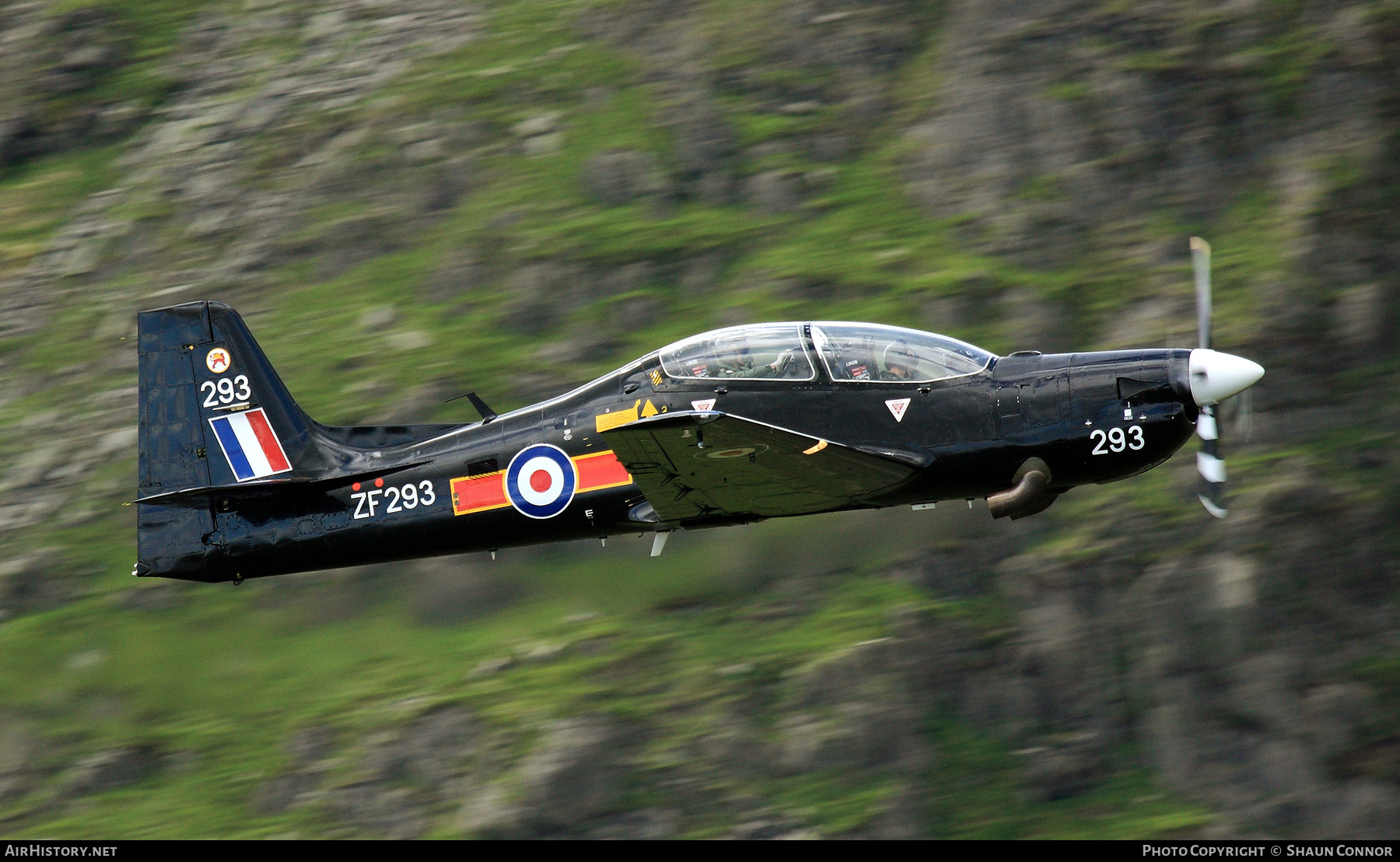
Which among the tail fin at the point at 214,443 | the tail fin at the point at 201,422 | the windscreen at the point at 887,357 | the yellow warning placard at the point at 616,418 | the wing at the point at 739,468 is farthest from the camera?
the tail fin at the point at 201,422

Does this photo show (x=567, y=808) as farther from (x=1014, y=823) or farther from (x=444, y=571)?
(x=1014, y=823)

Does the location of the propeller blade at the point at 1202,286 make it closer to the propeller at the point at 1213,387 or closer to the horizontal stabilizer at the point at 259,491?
the propeller at the point at 1213,387

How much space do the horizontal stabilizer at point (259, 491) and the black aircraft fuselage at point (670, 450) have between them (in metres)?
0.02

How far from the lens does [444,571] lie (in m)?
19.0

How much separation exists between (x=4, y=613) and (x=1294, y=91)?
2035 cm

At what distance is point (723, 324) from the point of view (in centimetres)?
2061

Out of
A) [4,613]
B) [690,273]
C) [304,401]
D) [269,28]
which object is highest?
[269,28]

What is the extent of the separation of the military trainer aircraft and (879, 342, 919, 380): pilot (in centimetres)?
2

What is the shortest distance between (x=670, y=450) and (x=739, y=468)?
72cm

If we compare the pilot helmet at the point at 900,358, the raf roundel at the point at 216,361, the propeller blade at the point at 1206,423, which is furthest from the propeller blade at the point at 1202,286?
the raf roundel at the point at 216,361

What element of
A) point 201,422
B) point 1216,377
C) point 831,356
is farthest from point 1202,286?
point 201,422

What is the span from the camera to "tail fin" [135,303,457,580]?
1301 cm

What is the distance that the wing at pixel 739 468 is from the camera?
418 inches
